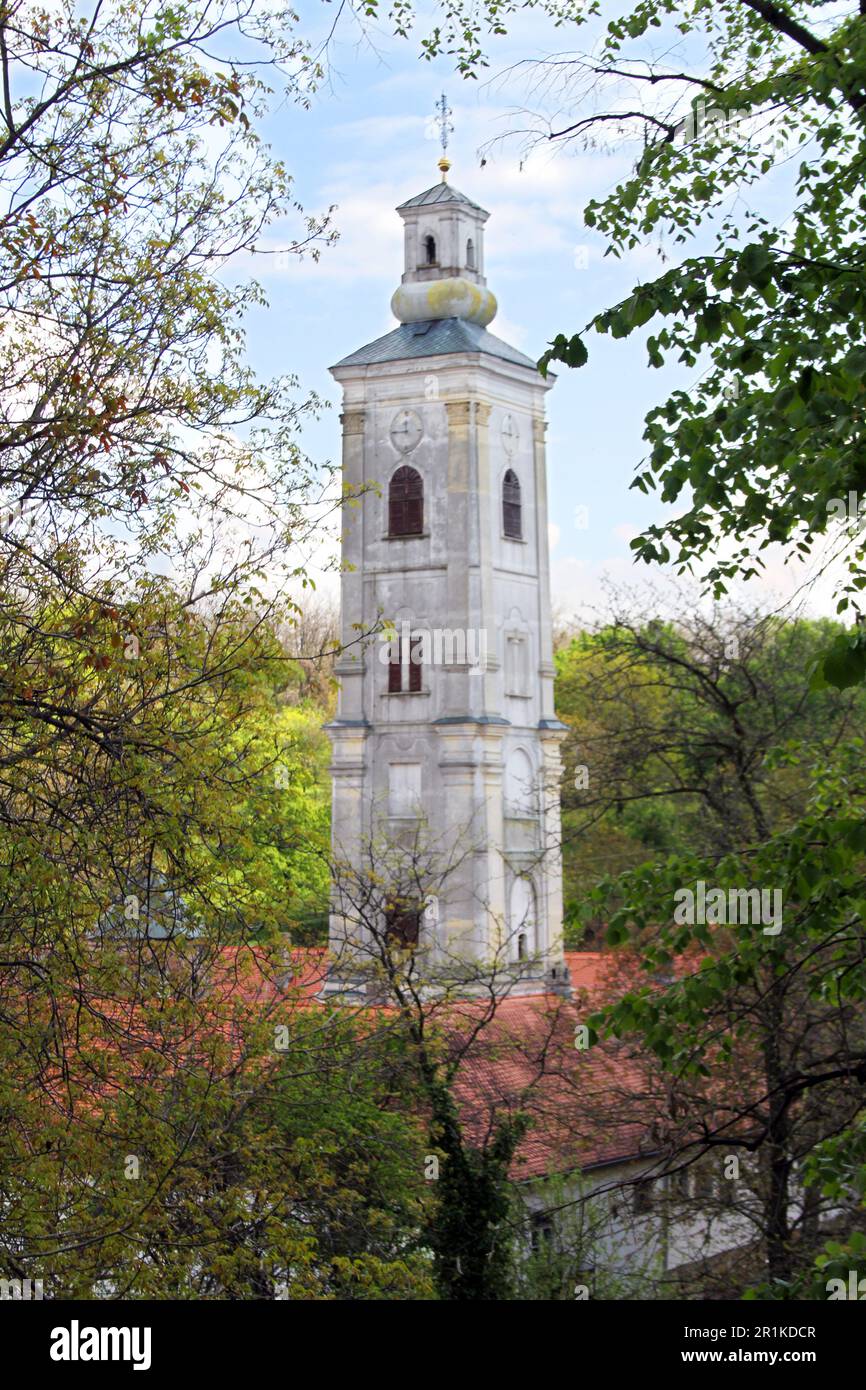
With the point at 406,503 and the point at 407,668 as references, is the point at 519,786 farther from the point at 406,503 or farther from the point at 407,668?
the point at 406,503

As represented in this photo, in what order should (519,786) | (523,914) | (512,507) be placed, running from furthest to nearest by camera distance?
(512,507)
(519,786)
(523,914)

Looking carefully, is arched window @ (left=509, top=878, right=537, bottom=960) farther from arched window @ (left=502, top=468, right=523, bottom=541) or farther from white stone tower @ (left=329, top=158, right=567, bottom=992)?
arched window @ (left=502, top=468, right=523, bottom=541)

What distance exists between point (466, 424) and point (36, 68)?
1193 inches

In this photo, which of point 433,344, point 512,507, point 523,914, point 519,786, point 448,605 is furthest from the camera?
point 512,507

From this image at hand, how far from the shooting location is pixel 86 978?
35.9 feet

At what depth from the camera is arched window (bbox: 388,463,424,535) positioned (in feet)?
133

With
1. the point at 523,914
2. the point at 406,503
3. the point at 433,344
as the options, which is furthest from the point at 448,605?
the point at 523,914

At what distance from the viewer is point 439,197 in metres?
42.2

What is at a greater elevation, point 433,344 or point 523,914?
point 433,344

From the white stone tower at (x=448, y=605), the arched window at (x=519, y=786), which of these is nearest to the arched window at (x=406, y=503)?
the white stone tower at (x=448, y=605)

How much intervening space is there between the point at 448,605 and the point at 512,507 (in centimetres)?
335

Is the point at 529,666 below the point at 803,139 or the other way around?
the other way around
